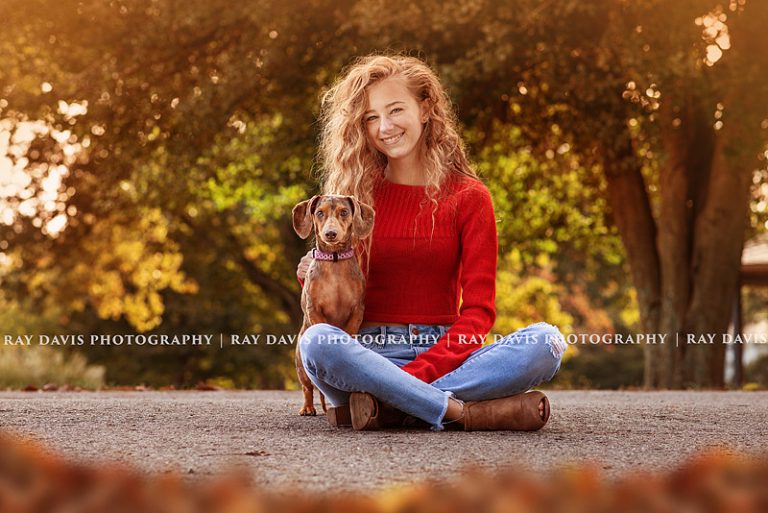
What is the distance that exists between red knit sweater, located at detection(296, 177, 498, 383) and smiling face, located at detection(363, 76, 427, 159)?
36 cm

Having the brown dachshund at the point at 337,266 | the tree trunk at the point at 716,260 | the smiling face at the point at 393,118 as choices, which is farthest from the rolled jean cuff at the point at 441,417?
the tree trunk at the point at 716,260

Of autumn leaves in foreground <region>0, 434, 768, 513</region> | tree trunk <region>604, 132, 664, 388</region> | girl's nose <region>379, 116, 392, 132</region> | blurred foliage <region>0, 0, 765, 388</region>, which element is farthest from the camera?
tree trunk <region>604, 132, 664, 388</region>

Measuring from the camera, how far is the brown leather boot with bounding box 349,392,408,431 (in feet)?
15.0

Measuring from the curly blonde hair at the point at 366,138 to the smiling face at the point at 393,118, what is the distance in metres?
0.04

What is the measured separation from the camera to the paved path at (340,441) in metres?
3.26

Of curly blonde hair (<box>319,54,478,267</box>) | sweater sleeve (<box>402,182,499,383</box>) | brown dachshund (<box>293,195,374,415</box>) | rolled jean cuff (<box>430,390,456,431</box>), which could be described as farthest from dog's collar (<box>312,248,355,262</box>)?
rolled jean cuff (<box>430,390,456,431</box>)

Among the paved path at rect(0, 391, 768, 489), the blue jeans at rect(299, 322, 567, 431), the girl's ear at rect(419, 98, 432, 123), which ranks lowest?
the paved path at rect(0, 391, 768, 489)

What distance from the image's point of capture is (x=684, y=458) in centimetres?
366

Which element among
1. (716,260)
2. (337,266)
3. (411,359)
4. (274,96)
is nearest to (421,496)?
(411,359)

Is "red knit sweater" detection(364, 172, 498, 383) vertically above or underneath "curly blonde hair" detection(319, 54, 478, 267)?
underneath

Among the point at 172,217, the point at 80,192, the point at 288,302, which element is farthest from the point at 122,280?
the point at 80,192

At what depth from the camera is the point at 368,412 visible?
4582mm

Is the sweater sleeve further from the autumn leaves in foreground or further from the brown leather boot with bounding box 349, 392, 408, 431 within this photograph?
the autumn leaves in foreground

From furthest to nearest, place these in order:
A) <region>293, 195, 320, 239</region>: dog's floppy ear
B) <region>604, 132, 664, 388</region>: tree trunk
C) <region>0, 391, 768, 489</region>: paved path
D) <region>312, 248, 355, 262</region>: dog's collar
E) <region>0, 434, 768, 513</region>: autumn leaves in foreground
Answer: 1. <region>604, 132, 664, 388</region>: tree trunk
2. <region>293, 195, 320, 239</region>: dog's floppy ear
3. <region>312, 248, 355, 262</region>: dog's collar
4. <region>0, 391, 768, 489</region>: paved path
5. <region>0, 434, 768, 513</region>: autumn leaves in foreground
